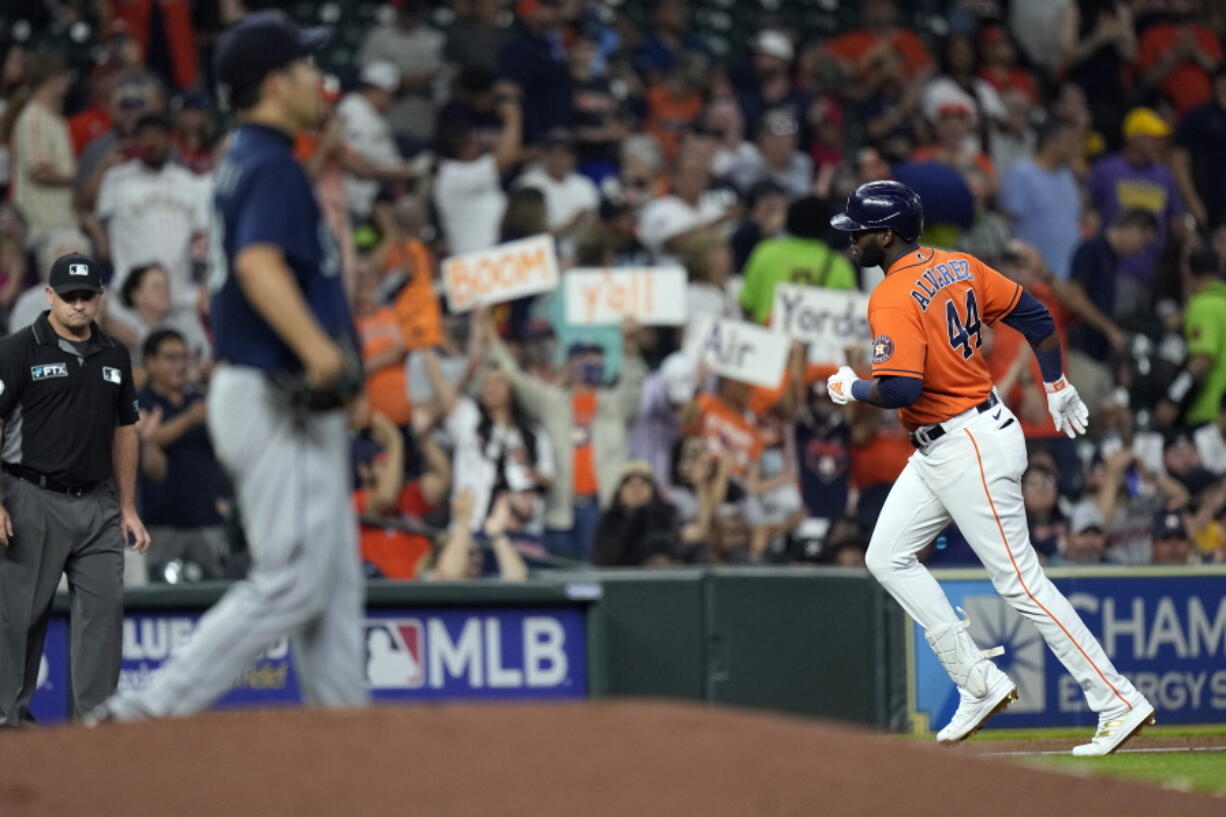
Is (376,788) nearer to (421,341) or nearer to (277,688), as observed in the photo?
(277,688)

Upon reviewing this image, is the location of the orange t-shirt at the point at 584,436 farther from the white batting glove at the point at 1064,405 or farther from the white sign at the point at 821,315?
the white batting glove at the point at 1064,405

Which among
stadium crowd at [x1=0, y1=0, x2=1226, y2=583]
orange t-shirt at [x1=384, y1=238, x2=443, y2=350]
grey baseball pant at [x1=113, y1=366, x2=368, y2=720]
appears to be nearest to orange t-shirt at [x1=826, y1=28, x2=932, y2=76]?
stadium crowd at [x1=0, y1=0, x2=1226, y2=583]

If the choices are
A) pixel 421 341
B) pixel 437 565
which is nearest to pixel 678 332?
pixel 421 341

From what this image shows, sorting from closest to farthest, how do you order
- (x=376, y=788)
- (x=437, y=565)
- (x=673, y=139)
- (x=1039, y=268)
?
(x=376, y=788) → (x=437, y=565) → (x=1039, y=268) → (x=673, y=139)

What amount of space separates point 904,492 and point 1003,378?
487 cm

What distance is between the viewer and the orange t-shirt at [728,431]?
12797 mm

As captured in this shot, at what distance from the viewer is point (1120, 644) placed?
34.7ft

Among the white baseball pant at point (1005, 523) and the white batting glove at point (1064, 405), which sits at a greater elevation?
the white batting glove at point (1064, 405)

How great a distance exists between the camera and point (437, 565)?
37.8ft

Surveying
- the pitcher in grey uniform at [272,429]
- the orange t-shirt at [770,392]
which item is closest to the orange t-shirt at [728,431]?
the orange t-shirt at [770,392]

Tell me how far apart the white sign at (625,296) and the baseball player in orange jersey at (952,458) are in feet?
15.7

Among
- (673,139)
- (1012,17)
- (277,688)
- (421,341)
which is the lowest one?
(277,688)

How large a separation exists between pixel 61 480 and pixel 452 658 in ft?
9.47

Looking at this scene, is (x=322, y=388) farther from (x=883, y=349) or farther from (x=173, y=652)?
(x=173, y=652)
